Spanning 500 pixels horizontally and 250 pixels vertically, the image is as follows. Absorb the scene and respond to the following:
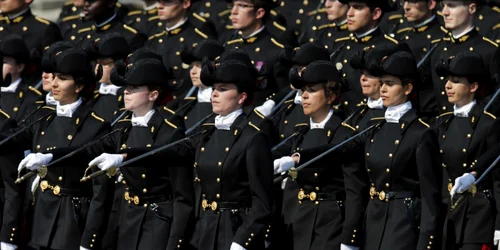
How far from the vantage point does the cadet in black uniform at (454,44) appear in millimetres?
17406

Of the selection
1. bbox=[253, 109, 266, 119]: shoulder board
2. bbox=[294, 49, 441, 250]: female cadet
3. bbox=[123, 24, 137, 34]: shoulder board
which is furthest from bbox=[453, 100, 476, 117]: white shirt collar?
bbox=[123, 24, 137, 34]: shoulder board

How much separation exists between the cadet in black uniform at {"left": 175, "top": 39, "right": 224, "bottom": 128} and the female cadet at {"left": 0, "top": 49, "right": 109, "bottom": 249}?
5.56 feet

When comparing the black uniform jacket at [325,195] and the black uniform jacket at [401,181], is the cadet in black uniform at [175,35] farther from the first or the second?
the black uniform jacket at [401,181]

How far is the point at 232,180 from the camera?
15047mm

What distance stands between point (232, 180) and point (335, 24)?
193 inches

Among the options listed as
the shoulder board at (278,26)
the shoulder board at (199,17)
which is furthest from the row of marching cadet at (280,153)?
the shoulder board at (199,17)

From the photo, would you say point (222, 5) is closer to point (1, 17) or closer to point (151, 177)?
point (1, 17)

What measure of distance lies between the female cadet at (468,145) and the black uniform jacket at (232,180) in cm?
183

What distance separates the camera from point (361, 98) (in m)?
17.6

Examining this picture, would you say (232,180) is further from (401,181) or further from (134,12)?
(134,12)

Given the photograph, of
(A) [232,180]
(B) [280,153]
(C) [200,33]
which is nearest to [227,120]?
(A) [232,180]

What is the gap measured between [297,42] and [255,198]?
5.63 meters

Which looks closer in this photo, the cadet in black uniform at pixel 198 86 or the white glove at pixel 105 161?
the white glove at pixel 105 161

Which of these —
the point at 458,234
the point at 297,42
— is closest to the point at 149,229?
the point at 458,234
